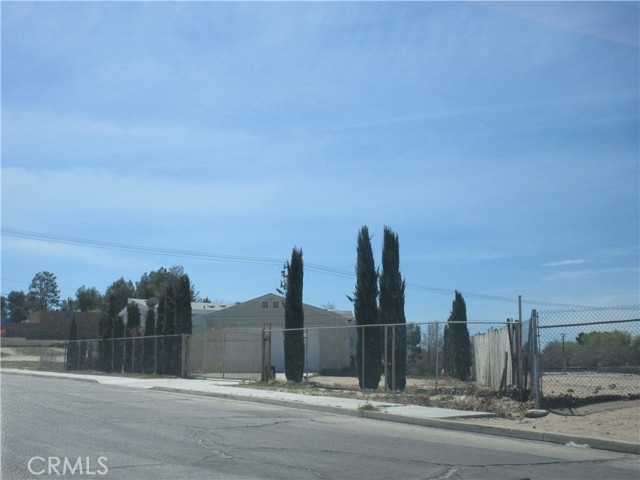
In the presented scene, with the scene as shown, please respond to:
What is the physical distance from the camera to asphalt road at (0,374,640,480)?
8.73 m

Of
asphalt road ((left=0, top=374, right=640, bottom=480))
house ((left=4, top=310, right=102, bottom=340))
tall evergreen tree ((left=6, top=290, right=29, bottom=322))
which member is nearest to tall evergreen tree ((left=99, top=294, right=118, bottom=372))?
asphalt road ((left=0, top=374, right=640, bottom=480))

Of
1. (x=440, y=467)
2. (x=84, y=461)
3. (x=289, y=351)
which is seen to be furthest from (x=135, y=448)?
(x=289, y=351)

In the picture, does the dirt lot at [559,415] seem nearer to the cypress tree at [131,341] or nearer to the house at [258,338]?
the house at [258,338]

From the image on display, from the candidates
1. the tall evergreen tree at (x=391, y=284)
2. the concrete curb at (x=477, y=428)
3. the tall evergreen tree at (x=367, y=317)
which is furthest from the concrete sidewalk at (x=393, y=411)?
the tall evergreen tree at (x=391, y=284)

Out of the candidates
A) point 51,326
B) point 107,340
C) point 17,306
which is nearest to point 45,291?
point 17,306

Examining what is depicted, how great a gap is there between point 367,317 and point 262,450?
15.5 meters

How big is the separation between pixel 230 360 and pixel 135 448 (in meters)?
25.5

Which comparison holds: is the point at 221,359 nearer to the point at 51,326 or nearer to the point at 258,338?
the point at 258,338

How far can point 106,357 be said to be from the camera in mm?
44594

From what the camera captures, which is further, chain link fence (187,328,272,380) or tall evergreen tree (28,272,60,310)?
tall evergreen tree (28,272,60,310)

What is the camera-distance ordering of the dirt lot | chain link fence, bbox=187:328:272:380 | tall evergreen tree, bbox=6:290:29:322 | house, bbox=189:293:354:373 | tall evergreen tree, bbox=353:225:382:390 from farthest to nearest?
tall evergreen tree, bbox=6:290:29:322 → house, bbox=189:293:354:373 → chain link fence, bbox=187:328:272:380 → tall evergreen tree, bbox=353:225:382:390 → the dirt lot

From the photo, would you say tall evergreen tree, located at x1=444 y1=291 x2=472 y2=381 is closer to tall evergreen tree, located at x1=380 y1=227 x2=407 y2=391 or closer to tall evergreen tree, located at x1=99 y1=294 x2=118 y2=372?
tall evergreen tree, located at x1=380 y1=227 x2=407 y2=391

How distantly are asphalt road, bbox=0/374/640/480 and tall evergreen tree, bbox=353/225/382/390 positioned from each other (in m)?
8.49

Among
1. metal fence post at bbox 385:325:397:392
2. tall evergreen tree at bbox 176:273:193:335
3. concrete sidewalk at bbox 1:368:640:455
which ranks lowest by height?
concrete sidewalk at bbox 1:368:640:455
